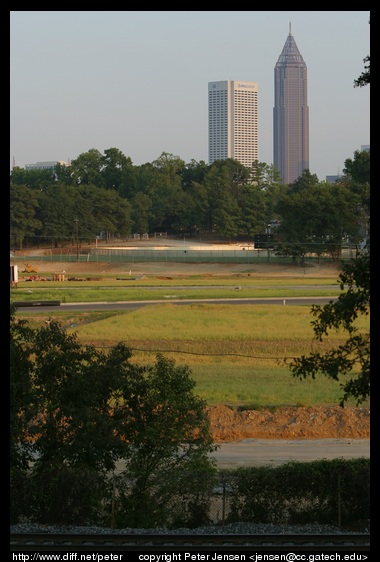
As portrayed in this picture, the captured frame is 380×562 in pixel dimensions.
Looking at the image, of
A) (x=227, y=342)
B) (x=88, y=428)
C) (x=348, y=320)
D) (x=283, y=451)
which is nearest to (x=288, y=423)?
(x=283, y=451)

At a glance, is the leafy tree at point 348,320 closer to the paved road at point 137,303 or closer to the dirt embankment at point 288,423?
the dirt embankment at point 288,423

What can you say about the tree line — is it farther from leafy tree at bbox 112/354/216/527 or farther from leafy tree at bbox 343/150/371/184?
leafy tree at bbox 112/354/216/527

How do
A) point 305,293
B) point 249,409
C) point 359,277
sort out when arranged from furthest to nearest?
point 305,293, point 249,409, point 359,277

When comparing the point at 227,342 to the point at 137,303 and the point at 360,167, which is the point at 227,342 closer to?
the point at 137,303

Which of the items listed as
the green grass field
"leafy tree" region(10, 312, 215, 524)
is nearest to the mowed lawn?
the green grass field

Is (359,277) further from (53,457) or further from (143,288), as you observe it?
(143,288)
